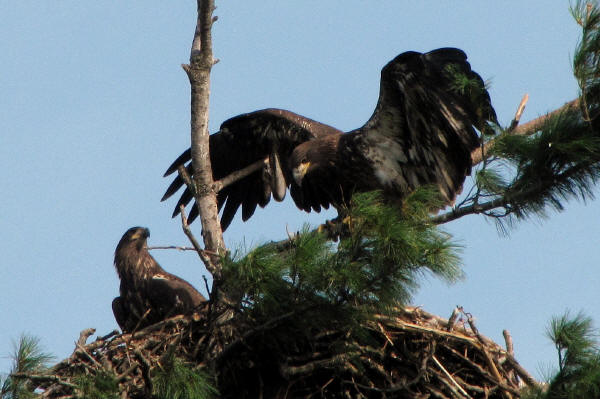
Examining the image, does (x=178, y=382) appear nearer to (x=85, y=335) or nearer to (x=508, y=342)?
(x=85, y=335)

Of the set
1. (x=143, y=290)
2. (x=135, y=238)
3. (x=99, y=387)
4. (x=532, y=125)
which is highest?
(x=135, y=238)

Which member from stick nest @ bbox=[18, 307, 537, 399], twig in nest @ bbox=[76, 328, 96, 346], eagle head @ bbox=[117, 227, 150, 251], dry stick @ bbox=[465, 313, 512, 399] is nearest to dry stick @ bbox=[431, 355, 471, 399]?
stick nest @ bbox=[18, 307, 537, 399]

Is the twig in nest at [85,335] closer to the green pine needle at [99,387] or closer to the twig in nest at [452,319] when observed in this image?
the green pine needle at [99,387]

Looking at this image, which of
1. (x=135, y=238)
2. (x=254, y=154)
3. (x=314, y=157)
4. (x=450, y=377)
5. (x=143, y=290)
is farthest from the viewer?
(x=254, y=154)

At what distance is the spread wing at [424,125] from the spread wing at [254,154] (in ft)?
3.61

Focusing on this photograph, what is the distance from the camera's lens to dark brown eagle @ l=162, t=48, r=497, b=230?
24.0 ft

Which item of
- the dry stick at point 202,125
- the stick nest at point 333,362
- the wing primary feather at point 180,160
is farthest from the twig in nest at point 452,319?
the wing primary feather at point 180,160

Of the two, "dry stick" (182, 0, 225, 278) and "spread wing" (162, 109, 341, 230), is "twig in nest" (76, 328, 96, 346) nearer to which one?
"dry stick" (182, 0, 225, 278)

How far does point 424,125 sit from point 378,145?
56cm

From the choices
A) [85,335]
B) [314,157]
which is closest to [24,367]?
[85,335]

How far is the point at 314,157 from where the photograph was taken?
863cm

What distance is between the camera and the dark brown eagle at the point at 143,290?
800 centimetres

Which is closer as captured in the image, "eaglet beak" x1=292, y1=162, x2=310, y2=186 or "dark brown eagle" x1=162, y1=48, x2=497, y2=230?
"dark brown eagle" x1=162, y1=48, x2=497, y2=230

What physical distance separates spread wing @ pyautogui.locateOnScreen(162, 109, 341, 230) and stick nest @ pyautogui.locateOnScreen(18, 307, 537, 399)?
2.66m
